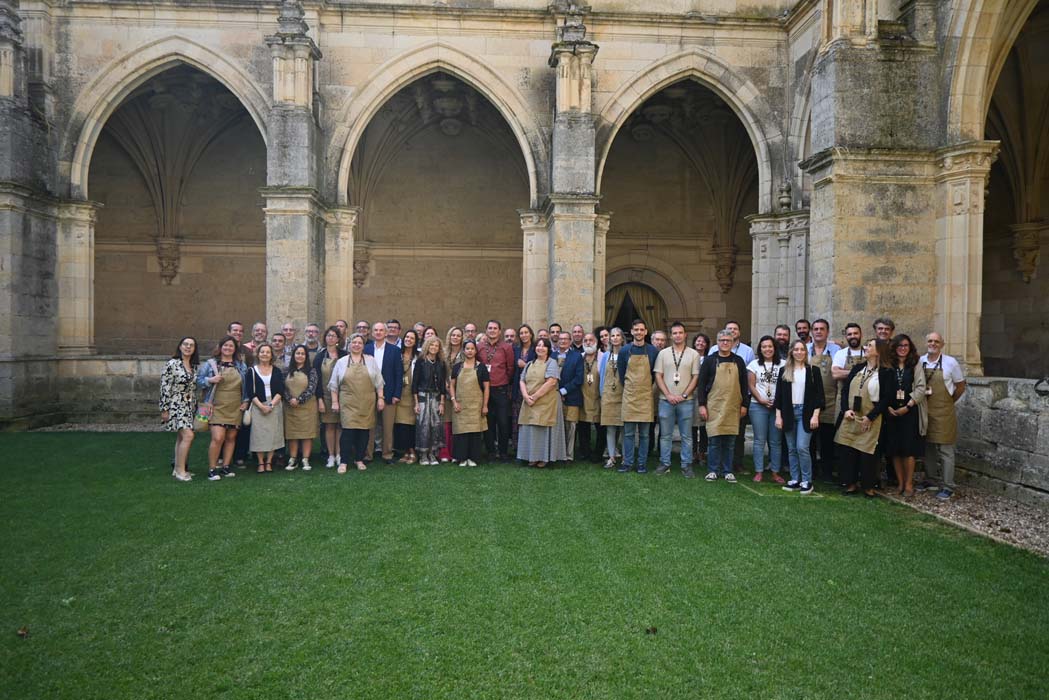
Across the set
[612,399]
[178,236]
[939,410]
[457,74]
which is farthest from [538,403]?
[178,236]

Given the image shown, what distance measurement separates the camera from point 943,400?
6.82m

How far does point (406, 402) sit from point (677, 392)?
10.2ft

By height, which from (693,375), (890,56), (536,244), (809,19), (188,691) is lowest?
(188,691)

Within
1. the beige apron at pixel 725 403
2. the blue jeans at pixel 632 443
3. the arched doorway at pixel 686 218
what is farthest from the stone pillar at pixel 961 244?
the arched doorway at pixel 686 218

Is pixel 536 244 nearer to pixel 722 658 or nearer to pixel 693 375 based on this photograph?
pixel 693 375

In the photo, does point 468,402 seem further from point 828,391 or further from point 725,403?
point 828,391

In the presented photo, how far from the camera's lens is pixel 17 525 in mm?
5617

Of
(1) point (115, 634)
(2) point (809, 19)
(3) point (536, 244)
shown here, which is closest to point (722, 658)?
(1) point (115, 634)

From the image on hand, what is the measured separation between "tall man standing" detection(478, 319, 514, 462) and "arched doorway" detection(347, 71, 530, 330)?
822 centimetres

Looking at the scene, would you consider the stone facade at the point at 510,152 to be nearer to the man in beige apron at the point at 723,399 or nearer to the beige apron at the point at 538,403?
the man in beige apron at the point at 723,399

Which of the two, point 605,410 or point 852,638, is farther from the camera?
point 605,410

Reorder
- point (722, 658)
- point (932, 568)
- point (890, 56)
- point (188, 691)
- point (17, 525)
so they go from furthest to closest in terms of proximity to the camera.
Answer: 1. point (890, 56)
2. point (17, 525)
3. point (932, 568)
4. point (722, 658)
5. point (188, 691)

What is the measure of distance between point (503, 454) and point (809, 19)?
8574 mm

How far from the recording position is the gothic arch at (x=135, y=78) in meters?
11.8
